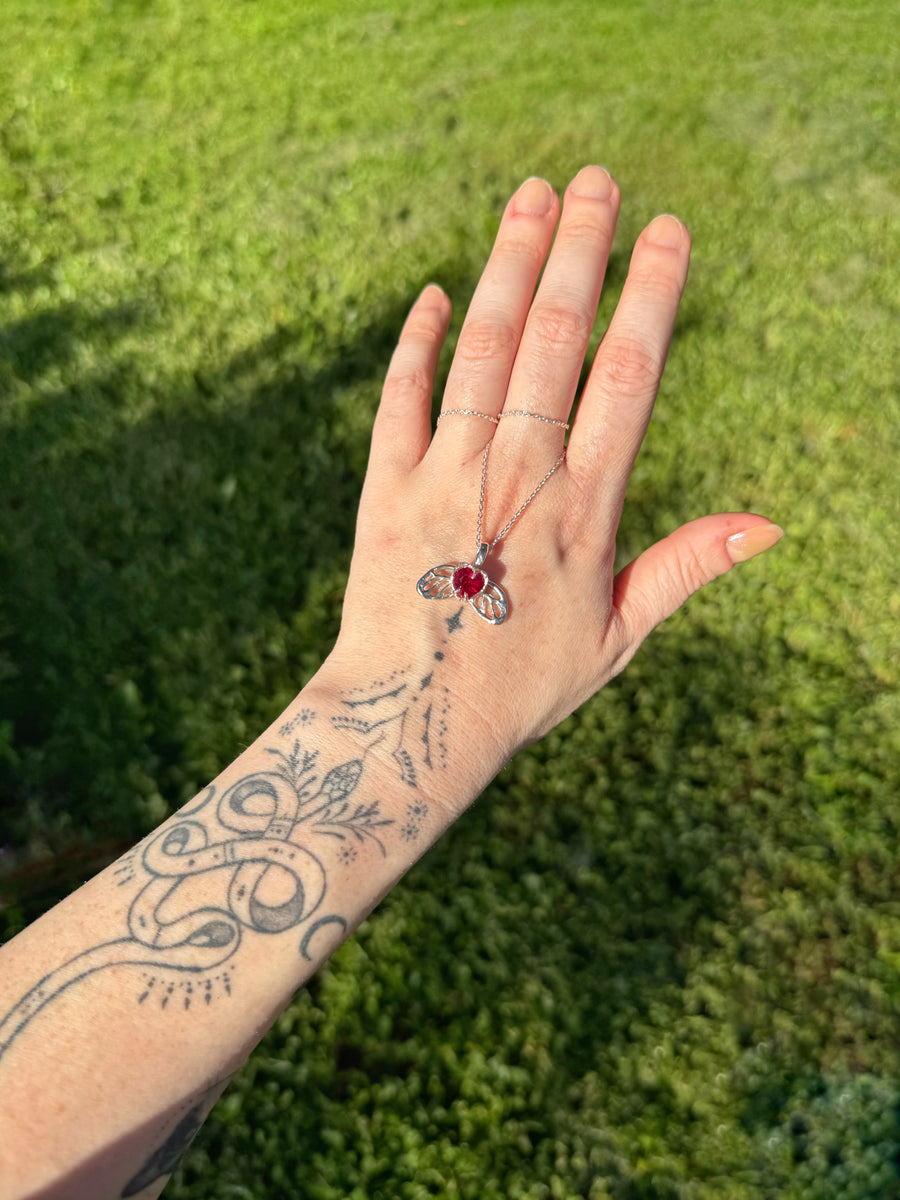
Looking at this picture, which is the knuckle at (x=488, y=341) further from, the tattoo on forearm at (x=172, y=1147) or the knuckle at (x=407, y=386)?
the tattoo on forearm at (x=172, y=1147)

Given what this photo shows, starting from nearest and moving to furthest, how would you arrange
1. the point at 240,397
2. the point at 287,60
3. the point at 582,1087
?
the point at 582,1087 < the point at 240,397 < the point at 287,60

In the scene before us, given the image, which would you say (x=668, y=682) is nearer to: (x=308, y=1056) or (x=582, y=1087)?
(x=582, y=1087)

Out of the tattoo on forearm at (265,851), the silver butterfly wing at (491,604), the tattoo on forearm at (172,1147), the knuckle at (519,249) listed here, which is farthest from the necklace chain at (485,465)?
the tattoo on forearm at (172,1147)

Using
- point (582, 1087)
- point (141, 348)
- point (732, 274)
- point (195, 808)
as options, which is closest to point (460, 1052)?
point (582, 1087)

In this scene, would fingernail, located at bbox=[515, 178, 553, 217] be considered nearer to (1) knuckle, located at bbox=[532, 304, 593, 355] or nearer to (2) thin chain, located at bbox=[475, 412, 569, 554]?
(1) knuckle, located at bbox=[532, 304, 593, 355]

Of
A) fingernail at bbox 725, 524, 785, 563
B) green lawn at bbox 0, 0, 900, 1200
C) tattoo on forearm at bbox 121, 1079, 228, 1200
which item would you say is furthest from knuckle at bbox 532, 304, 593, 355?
tattoo on forearm at bbox 121, 1079, 228, 1200

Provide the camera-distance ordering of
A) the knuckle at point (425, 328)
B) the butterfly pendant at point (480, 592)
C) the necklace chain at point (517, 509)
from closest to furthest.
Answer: the butterfly pendant at point (480, 592)
the necklace chain at point (517, 509)
the knuckle at point (425, 328)
